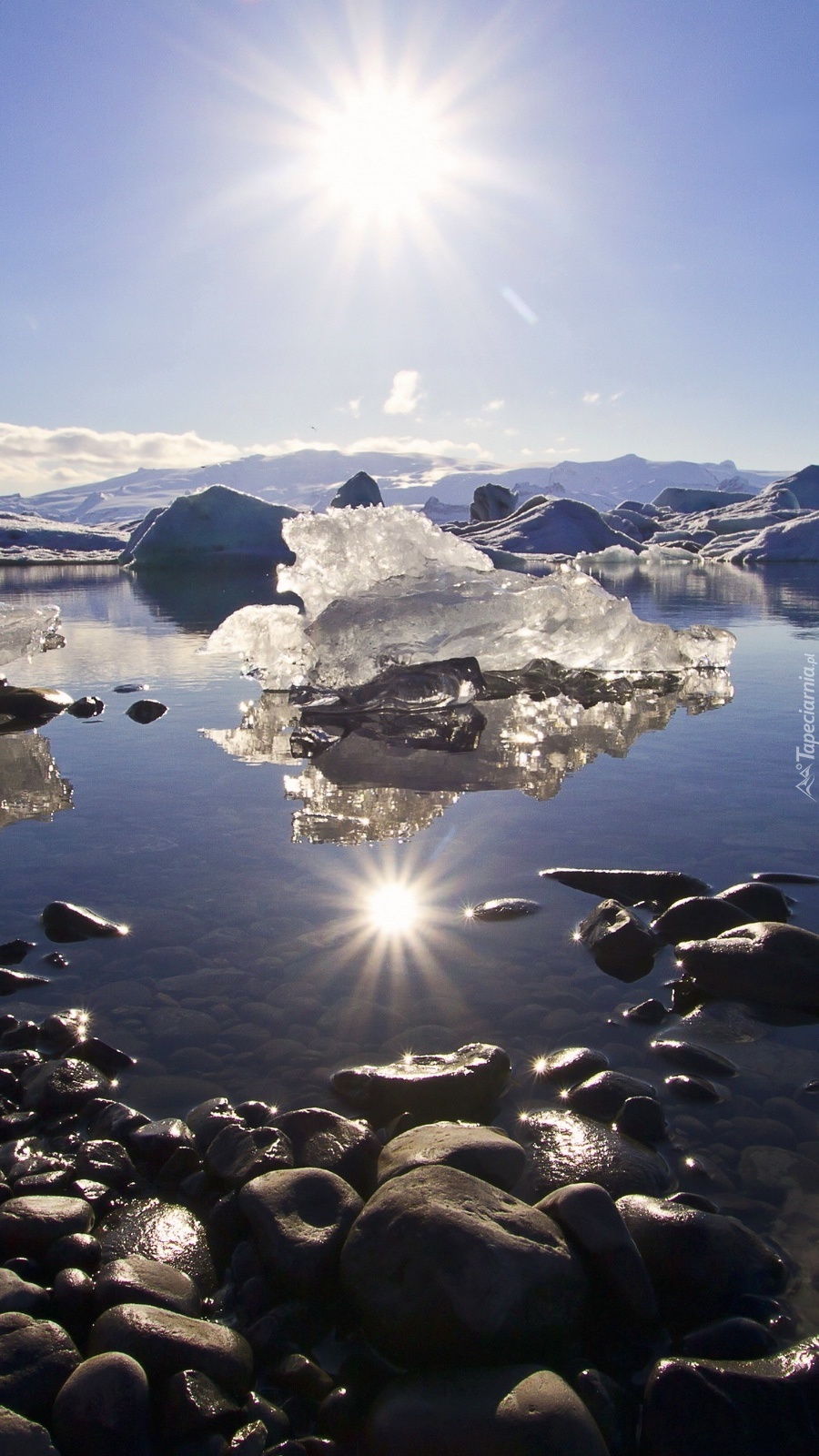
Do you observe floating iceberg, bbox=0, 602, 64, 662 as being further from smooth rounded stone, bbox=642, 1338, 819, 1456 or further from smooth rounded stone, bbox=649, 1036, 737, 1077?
smooth rounded stone, bbox=642, 1338, 819, 1456

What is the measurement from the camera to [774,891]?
3.99m

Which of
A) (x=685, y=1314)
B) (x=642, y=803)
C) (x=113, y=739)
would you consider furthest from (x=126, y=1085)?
(x=113, y=739)

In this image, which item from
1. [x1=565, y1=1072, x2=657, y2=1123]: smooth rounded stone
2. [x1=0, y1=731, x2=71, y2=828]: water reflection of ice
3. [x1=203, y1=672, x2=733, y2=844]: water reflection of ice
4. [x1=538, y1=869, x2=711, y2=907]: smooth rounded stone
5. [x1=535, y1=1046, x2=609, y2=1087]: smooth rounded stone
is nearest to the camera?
[x1=565, y1=1072, x2=657, y2=1123]: smooth rounded stone

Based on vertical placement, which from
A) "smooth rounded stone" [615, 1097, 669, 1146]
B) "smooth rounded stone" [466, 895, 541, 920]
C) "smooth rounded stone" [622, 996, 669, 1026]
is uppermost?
"smooth rounded stone" [466, 895, 541, 920]

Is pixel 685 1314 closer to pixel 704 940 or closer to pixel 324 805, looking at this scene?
pixel 704 940

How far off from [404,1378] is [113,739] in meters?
6.80

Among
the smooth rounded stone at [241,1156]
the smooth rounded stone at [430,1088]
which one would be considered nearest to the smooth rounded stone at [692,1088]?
the smooth rounded stone at [430,1088]

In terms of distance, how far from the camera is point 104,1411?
1729mm

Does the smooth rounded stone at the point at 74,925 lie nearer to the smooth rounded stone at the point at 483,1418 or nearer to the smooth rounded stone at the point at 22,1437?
the smooth rounded stone at the point at 22,1437

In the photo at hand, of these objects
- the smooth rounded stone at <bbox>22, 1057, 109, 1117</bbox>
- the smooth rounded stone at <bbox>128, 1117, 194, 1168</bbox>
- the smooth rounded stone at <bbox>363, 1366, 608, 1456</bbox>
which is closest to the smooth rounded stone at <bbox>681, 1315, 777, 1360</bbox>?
the smooth rounded stone at <bbox>363, 1366, 608, 1456</bbox>

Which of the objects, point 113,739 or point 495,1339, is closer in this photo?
point 495,1339

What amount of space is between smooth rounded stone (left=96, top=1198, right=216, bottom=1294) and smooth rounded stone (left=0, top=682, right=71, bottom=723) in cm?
764

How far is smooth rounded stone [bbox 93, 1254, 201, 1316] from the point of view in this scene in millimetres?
2021

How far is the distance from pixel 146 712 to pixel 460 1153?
24.3 feet
